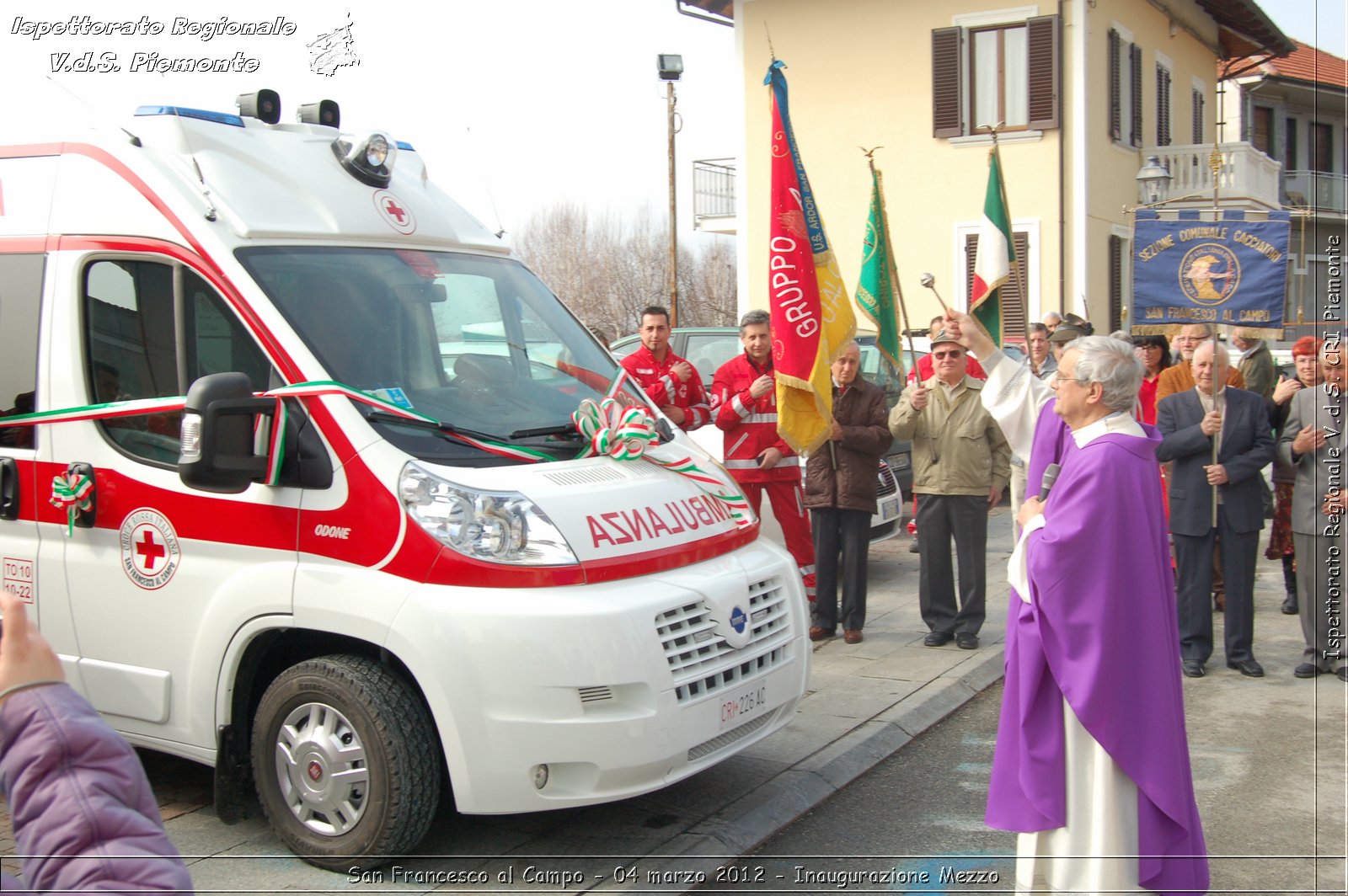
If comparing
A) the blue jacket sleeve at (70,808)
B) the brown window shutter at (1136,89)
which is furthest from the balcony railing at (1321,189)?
the blue jacket sleeve at (70,808)

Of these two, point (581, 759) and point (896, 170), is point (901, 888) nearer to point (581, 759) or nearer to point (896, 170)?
point (581, 759)

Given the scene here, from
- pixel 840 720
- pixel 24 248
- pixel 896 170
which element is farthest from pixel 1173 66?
pixel 24 248

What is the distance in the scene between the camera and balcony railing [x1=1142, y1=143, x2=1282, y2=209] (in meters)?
23.7

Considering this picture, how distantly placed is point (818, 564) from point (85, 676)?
4471 millimetres

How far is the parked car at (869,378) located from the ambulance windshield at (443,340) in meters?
3.79

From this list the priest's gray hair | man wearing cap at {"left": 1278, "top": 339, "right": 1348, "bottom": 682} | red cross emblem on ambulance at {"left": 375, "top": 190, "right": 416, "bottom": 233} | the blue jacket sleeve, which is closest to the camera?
the blue jacket sleeve

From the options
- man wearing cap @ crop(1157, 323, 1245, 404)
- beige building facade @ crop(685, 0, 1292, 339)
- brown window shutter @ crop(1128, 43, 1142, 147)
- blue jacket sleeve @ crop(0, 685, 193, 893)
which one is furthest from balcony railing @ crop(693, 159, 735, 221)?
blue jacket sleeve @ crop(0, 685, 193, 893)

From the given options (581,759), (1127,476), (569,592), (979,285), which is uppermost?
(979,285)

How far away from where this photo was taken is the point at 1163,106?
984 inches

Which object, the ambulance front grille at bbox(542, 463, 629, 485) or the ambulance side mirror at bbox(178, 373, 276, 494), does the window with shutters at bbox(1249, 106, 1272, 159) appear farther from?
the ambulance side mirror at bbox(178, 373, 276, 494)

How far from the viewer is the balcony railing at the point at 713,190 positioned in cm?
2558

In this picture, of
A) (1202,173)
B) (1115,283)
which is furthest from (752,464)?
(1202,173)

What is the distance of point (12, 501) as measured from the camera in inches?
191

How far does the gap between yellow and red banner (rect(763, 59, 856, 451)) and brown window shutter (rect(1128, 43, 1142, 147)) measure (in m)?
18.5
